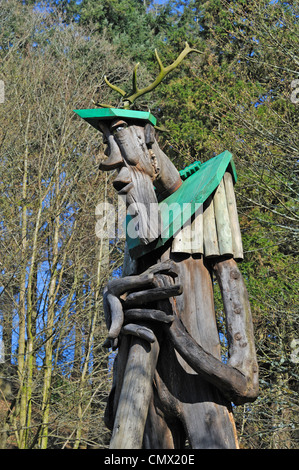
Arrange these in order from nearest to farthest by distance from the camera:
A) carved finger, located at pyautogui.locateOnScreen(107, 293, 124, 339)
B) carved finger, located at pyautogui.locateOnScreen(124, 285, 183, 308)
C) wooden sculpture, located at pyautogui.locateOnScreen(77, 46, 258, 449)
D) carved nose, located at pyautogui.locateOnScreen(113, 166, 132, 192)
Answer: wooden sculpture, located at pyautogui.locateOnScreen(77, 46, 258, 449) → carved finger, located at pyautogui.locateOnScreen(124, 285, 183, 308) → carved finger, located at pyautogui.locateOnScreen(107, 293, 124, 339) → carved nose, located at pyautogui.locateOnScreen(113, 166, 132, 192)

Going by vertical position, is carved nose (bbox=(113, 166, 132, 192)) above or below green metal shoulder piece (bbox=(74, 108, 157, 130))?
below

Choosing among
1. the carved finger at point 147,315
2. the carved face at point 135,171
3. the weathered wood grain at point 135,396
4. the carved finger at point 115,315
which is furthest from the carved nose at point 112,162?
the weathered wood grain at point 135,396

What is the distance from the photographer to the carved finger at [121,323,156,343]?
374 cm

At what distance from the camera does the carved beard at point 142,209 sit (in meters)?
3.98

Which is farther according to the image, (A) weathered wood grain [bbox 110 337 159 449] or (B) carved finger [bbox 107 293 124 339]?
(B) carved finger [bbox 107 293 124 339]

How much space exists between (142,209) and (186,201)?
0.28 meters

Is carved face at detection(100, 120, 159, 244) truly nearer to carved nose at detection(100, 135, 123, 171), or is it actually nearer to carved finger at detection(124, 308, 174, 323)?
carved nose at detection(100, 135, 123, 171)

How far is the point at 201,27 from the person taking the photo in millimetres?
21703

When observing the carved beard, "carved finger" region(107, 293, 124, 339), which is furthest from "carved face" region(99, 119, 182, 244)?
"carved finger" region(107, 293, 124, 339)

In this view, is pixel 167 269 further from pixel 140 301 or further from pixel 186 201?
pixel 186 201

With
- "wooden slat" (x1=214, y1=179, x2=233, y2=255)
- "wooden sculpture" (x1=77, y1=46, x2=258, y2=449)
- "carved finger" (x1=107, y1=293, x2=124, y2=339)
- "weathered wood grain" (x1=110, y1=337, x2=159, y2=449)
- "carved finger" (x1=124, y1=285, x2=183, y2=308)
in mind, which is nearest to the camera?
"weathered wood grain" (x1=110, y1=337, x2=159, y2=449)

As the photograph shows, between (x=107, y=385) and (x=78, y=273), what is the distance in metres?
2.54
